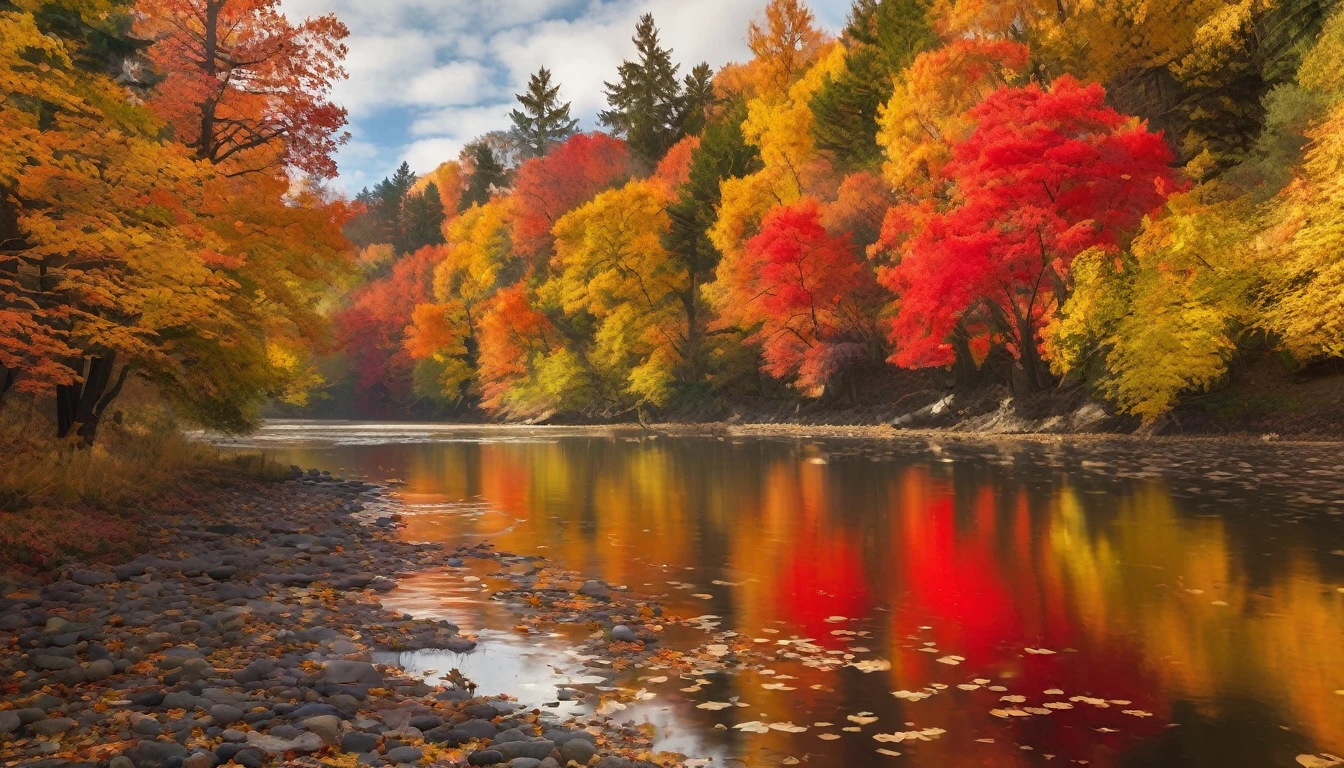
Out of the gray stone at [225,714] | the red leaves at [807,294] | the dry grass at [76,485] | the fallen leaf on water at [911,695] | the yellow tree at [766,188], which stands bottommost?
the fallen leaf on water at [911,695]

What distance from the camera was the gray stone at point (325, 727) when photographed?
20.7 feet

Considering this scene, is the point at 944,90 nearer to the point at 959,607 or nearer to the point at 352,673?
the point at 959,607

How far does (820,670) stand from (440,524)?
1190 centimetres

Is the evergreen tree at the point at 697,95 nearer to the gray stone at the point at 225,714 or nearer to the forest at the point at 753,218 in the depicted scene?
Answer: the forest at the point at 753,218

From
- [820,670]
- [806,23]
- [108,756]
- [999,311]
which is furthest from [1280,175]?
[806,23]

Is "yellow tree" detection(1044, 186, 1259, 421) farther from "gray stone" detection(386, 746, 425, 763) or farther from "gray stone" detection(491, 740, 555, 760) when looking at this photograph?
"gray stone" detection(386, 746, 425, 763)

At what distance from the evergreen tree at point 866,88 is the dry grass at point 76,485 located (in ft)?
131

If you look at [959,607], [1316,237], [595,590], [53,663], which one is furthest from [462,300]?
[53,663]

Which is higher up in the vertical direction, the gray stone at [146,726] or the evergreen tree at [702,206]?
the evergreen tree at [702,206]

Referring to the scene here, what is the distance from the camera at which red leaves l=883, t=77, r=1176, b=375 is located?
3428cm

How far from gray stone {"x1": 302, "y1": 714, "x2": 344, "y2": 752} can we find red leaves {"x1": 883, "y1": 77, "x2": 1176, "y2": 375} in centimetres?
3329

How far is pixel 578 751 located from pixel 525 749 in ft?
1.14

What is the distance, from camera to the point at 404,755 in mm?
6113

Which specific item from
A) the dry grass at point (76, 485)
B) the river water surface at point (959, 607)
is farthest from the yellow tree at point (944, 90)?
the dry grass at point (76, 485)
